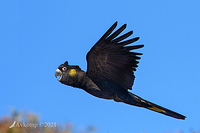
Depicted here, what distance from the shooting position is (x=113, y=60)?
894 cm

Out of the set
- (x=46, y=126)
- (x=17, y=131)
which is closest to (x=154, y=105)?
(x=46, y=126)

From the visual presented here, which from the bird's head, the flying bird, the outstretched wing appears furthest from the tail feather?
the bird's head

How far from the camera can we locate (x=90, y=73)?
909cm

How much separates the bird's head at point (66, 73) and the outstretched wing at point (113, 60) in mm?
325

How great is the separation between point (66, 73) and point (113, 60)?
1.15 metres

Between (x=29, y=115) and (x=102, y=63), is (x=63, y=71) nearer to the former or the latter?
(x=102, y=63)

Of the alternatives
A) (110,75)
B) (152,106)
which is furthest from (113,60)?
(152,106)

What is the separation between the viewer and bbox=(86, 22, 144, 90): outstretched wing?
28.5 ft

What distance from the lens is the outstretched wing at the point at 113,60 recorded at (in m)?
8.68

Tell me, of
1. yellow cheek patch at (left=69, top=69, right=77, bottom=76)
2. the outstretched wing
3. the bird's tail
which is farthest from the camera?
the bird's tail

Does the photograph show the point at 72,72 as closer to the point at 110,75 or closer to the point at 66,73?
the point at 66,73

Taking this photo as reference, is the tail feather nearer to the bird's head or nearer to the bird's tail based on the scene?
the bird's tail

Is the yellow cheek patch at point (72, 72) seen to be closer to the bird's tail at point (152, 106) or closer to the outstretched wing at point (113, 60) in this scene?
the outstretched wing at point (113, 60)

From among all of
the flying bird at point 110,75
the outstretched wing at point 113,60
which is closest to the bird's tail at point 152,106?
the flying bird at point 110,75
